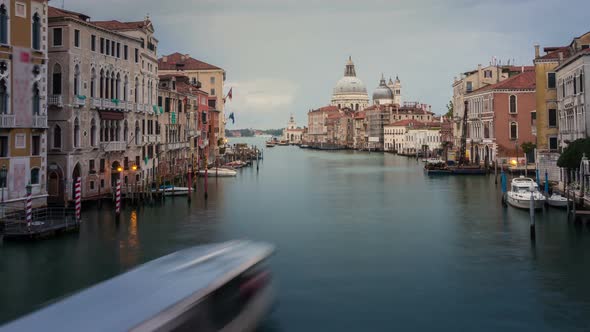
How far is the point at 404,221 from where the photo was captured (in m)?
24.0

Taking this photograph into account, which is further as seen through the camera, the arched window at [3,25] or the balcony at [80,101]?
the balcony at [80,101]

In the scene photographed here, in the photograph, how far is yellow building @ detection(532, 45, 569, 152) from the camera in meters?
33.4

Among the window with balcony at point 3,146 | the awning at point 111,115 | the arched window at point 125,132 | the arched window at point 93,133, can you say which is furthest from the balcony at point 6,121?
the arched window at point 125,132

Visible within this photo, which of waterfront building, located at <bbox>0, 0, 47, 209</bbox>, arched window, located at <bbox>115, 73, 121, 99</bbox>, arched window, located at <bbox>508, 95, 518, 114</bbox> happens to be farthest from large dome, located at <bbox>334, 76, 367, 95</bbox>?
waterfront building, located at <bbox>0, 0, 47, 209</bbox>

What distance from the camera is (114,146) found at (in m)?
28.2

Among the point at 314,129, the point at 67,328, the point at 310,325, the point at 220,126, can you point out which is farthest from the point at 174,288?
the point at 314,129

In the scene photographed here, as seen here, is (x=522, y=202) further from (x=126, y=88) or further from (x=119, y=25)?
(x=119, y=25)

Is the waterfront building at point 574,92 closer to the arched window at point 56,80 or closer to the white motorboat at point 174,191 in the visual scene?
the white motorboat at point 174,191

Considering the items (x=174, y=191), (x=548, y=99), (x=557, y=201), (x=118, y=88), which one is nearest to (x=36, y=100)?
(x=118, y=88)

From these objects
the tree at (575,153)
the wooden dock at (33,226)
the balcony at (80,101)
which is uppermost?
the balcony at (80,101)

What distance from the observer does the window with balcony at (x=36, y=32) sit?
21.2m

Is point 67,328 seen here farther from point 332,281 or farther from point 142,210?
point 142,210

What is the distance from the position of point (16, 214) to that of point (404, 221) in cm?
1402

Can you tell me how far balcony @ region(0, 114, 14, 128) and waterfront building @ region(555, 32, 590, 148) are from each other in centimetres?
2279
